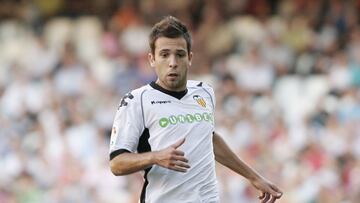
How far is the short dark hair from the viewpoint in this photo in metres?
7.82

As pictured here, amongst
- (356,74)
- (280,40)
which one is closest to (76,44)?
(280,40)

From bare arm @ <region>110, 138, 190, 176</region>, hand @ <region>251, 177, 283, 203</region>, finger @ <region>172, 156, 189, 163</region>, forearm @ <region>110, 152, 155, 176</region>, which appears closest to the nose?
bare arm @ <region>110, 138, 190, 176</region>

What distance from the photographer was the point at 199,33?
62.4ft

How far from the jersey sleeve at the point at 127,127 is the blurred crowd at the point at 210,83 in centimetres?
636

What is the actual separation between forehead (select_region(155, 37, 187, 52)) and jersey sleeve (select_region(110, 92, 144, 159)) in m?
0.38

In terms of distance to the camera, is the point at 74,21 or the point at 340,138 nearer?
the point at 340,138

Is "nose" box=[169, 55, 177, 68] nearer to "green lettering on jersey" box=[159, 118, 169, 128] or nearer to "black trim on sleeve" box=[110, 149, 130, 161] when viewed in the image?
"green lettering on jersey" box=[159, 118, 169, 128]

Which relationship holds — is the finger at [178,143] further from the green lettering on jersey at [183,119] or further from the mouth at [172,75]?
the mouth at [172,75]

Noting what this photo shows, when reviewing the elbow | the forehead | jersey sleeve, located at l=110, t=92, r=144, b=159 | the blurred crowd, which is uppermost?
the blurred crowd

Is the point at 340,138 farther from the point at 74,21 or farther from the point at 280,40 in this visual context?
→ the point at 74,21

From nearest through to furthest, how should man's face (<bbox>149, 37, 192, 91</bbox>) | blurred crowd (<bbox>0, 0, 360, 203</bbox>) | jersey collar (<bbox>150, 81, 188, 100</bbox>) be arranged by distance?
man's face (<bbox>149, 37, 192, 91</bbox>)
jersey collar (<bbox>150, 81, 188, 100</bbox>)
blurred crowd (<bbox>0, 0, 360, 203</bbox>)

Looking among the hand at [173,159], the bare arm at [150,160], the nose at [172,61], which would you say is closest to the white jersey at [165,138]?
the bare arm at [150,160]

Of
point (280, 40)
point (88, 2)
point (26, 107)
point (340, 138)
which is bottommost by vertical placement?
point (340, 138)

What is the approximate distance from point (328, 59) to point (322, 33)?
1.02 meters
